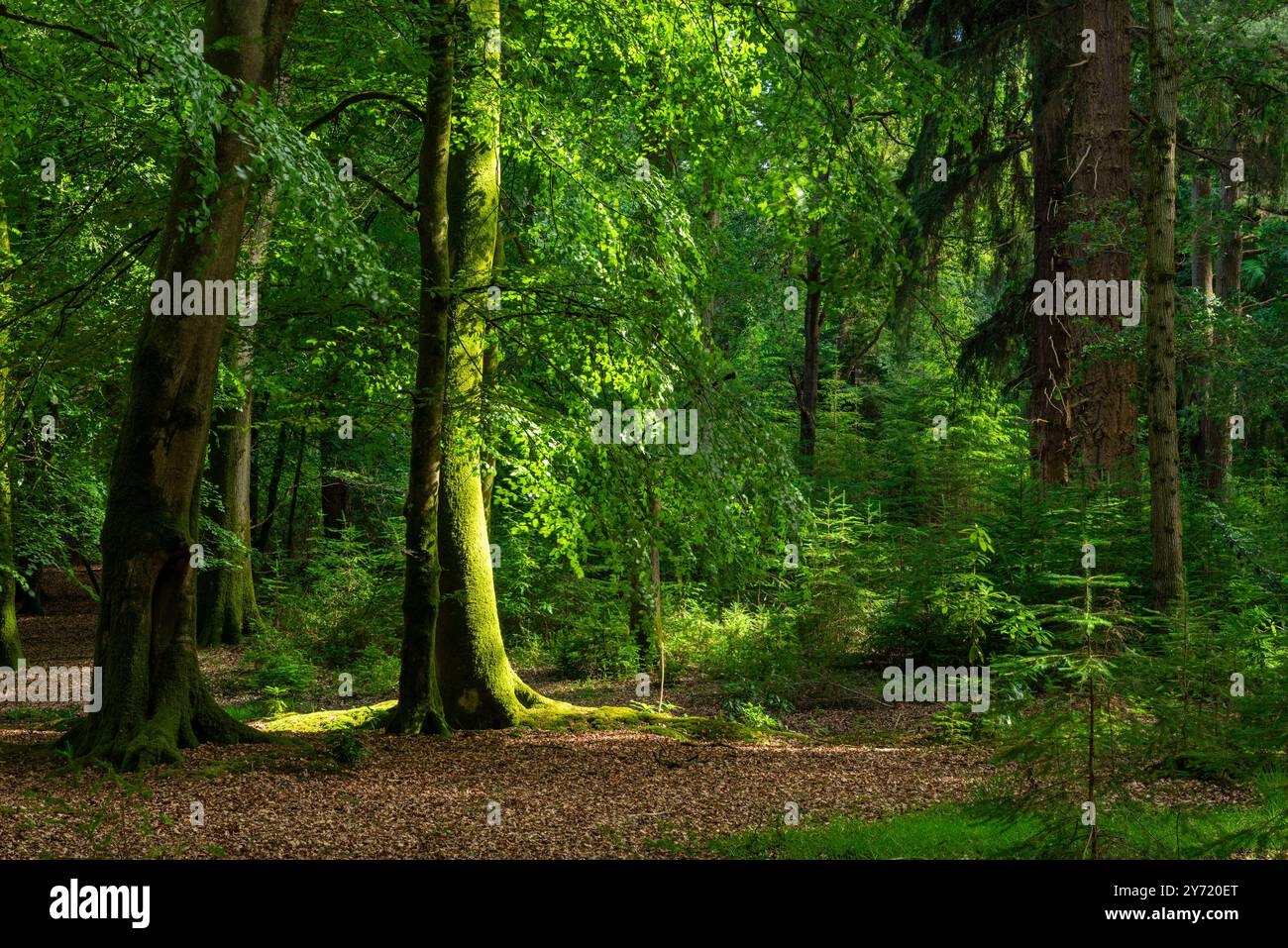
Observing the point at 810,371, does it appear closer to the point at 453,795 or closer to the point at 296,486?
the point at 296,486

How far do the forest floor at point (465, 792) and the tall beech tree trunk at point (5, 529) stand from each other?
370 cm

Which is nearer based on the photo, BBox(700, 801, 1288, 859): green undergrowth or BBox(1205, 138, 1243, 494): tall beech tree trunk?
BBox(700, 801, 1288, 859): green undergrowth

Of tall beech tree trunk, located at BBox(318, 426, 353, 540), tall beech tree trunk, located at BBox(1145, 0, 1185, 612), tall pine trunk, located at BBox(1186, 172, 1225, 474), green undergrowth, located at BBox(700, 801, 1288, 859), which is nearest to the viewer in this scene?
green undergrowth, located at BBox(700, 801, 1288, 859)

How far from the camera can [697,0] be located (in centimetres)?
1016

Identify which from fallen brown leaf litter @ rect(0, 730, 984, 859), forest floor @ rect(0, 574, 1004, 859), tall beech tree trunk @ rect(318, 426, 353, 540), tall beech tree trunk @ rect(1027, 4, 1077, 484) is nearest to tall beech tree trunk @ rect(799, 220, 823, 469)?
tall beech tree trunk @ rect(1027, 4, 1077, 484)

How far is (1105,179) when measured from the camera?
1270 centimetres

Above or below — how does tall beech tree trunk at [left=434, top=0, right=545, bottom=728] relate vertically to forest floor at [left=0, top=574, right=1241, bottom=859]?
above

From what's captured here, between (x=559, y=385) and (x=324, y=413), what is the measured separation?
3.28 m

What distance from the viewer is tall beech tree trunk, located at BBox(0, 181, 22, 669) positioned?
1115cm

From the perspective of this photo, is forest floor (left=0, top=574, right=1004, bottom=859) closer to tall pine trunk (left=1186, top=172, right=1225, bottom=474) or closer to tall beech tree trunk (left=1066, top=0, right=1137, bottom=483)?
tall beech tree trunk (left=1066, top=0, right=1137, bottom=483)

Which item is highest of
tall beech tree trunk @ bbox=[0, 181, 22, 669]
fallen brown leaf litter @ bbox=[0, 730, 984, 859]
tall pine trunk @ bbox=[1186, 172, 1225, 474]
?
tall pine trunk @ bbox=[1186, 172, 1225, 474]

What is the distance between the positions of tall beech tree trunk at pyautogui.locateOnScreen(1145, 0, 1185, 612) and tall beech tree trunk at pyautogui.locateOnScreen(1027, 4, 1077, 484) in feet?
13.6

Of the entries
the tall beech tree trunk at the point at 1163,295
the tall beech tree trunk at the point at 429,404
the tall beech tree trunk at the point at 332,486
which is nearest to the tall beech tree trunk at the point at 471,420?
the tall beech tree trunk at the point at 429,404

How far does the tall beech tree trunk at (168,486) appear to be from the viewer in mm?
8086
